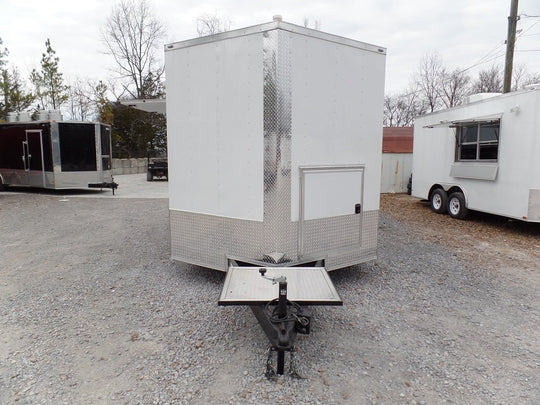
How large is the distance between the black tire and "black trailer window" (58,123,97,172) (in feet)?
34.8

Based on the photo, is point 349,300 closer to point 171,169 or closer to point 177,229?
point 177,229

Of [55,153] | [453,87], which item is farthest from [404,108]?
[55,153]

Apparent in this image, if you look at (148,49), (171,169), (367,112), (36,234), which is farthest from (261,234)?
(148,49)

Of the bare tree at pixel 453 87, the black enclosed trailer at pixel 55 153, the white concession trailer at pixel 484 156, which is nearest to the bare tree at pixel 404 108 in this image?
the bare tree at pixel 453 87

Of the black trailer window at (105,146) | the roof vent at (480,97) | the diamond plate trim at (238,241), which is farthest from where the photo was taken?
the black trailer window at (105,146)

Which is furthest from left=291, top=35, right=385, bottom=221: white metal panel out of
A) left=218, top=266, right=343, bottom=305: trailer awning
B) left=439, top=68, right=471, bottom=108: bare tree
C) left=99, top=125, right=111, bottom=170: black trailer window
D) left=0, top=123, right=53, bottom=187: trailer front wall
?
left=439, top=68, right=471, bottom=108: bare tree

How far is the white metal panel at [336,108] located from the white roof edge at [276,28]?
53 mm

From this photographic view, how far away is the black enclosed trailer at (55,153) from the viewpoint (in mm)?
11734

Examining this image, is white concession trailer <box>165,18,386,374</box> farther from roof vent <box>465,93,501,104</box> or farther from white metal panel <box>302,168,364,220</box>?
roof vent <box>465,93,501,104</box>

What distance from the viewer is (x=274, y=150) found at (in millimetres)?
3521

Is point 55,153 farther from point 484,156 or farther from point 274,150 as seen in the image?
point 484,156

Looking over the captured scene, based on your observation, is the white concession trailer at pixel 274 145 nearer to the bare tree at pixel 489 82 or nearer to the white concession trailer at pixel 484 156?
the white concession trailer at pixel 484 156

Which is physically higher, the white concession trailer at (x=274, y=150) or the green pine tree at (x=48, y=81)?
the green pine tree at (x=48, y=81)

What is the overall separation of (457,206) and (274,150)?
6571 millimetres
